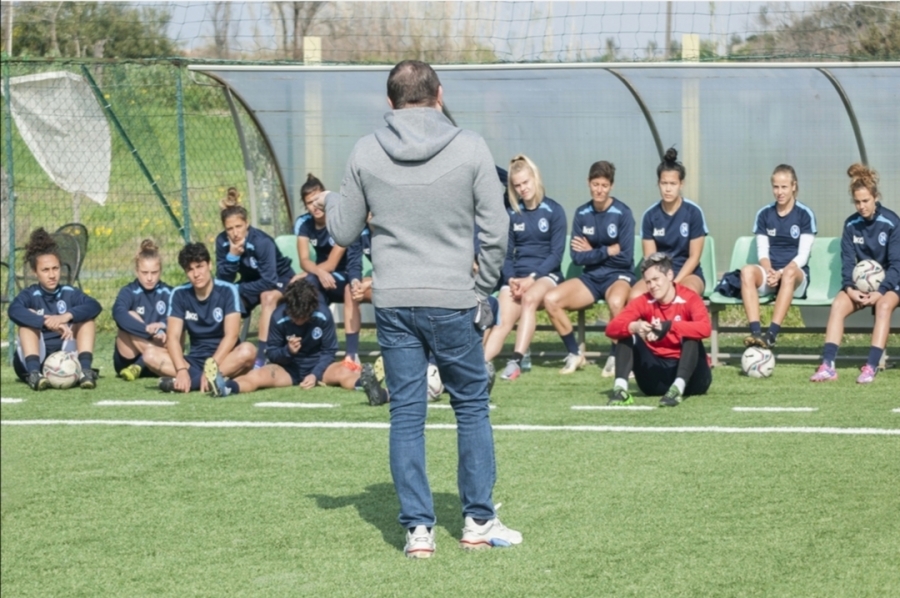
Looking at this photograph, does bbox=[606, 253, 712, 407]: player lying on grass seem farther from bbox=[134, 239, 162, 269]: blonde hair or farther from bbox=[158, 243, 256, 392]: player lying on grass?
bbox=[134, 239, 162, 269]: blonde hair

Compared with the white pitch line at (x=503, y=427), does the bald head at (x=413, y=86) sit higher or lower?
higher

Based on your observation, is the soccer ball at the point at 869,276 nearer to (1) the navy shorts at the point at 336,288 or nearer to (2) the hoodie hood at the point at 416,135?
(1) the navy shorts at the point at 336,288

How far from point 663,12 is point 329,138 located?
338 centimetres

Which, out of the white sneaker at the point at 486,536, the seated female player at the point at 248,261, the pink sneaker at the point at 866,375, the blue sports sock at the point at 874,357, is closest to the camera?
the white sneaker at the point at 486,536

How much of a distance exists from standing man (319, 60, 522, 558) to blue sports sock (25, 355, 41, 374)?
5487mm

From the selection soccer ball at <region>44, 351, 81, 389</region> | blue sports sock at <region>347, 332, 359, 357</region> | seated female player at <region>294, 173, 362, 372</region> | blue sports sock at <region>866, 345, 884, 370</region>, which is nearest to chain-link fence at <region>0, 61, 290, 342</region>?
seated female player at <region>294, 173, 362, 372</region>

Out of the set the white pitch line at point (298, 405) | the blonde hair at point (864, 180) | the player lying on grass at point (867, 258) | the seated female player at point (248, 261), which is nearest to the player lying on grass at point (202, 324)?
the seated female player at point (248, 261)

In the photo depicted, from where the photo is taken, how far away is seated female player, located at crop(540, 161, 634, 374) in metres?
9.80

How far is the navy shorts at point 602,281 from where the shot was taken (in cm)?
990

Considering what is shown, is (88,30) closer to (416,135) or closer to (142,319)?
(142,319)

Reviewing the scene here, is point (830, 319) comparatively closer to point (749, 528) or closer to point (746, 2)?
point (746, 2)

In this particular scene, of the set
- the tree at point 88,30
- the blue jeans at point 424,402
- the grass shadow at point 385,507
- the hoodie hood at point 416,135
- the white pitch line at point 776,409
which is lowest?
the grass shadow at point 385,507

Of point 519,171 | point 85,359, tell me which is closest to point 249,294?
point 85,359

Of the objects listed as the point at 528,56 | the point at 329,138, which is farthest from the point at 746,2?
the point at 329,138
